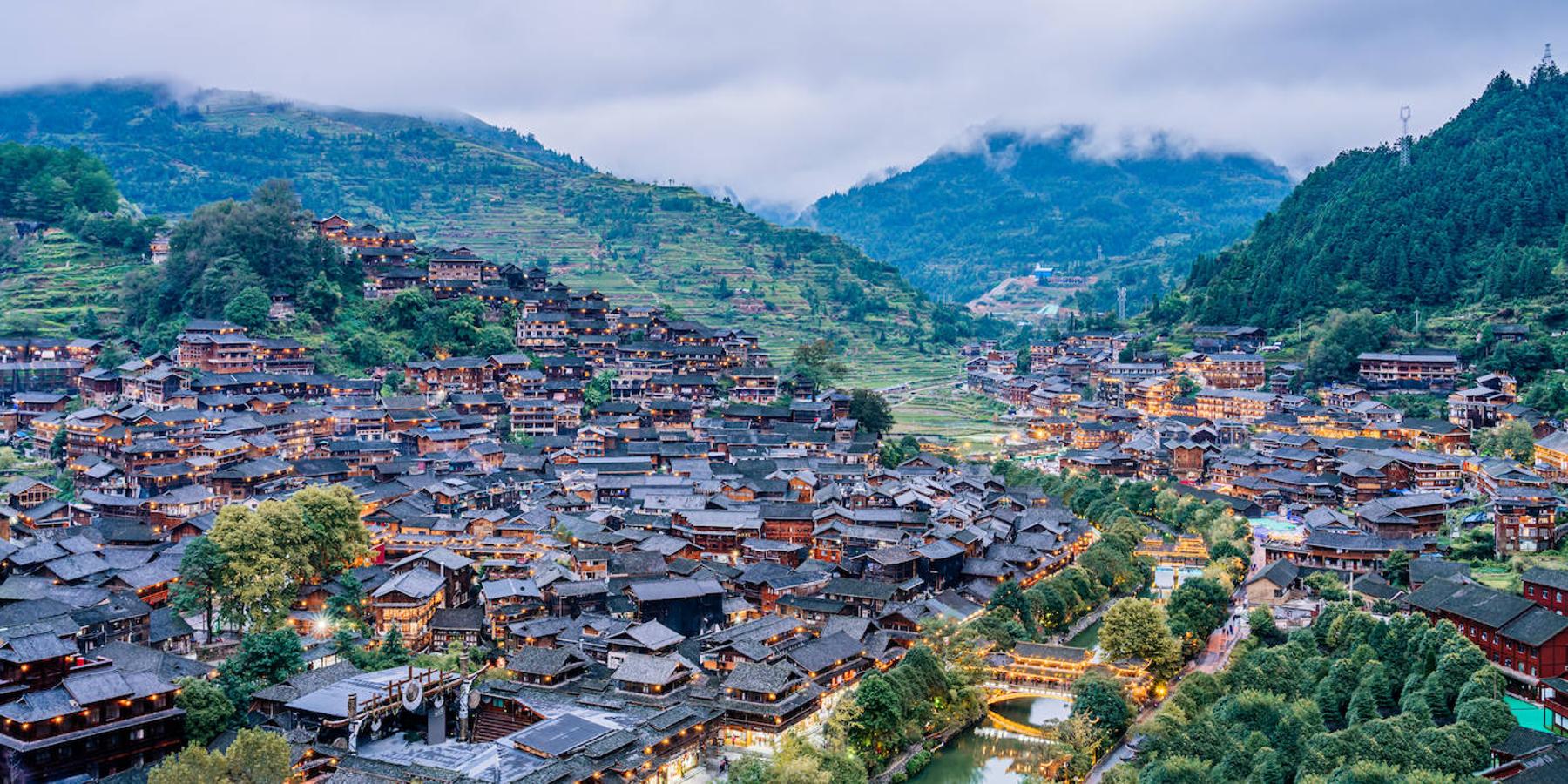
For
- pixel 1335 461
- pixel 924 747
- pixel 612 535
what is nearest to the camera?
pixel 924 747

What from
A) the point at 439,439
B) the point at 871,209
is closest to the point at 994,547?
the point at 439,439

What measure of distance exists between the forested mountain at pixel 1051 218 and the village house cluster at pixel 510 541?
71880 mm

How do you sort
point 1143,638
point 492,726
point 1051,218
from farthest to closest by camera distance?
point 1051,218, point 1143,638, point 492,726

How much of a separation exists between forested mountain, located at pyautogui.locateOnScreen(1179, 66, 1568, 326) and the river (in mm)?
36806

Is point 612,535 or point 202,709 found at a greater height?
point 612,535

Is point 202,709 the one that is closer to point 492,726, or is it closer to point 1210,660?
point 492,726

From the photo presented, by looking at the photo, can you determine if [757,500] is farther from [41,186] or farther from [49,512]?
[41,186]

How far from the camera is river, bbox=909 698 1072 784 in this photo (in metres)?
23.9

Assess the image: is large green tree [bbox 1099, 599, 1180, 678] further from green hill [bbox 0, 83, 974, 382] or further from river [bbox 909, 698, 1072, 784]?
green hill [bbox 0, 83, 974, 382]

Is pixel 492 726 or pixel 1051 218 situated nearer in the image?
pixel 492 726

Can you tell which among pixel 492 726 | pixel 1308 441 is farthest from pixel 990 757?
pixel 1308 441

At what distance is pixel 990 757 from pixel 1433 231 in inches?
1747

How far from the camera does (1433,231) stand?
187ft

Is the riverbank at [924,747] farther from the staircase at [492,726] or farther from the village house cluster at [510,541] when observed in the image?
the staircase at [492,726]
